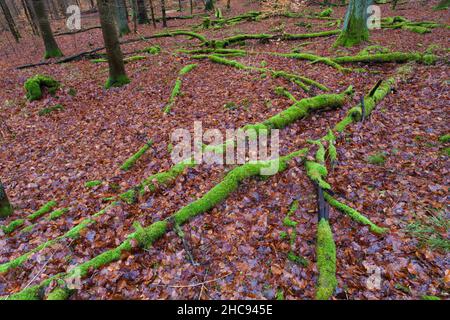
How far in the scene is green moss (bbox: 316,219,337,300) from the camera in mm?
3562

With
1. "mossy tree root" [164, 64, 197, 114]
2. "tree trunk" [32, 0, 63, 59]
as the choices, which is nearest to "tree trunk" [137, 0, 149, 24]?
"tree trunk" [32, 0, 63, 59]

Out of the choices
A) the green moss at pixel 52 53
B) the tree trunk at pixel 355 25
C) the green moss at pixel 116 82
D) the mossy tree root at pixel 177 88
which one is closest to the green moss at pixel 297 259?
the mossy tree root at pixel 177 88

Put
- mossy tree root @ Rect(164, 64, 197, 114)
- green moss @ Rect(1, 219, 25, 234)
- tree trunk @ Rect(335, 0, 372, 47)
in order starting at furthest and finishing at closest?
tree trunk @ Rect(335, 0, 372, 47)
mossy tree root @ Rect(164, 64, 197, 114)
green moss @ Rect(1, 219, 25, 234)

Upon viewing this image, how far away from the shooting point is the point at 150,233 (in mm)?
4492

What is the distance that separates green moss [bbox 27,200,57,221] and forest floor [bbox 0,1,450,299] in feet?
0.55

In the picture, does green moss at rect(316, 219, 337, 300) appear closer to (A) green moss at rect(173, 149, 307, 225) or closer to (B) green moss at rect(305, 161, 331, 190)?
(B) green moss at rect(305, 161, 331, 190)

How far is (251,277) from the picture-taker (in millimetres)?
3898

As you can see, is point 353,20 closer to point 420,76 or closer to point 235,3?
point 420,76

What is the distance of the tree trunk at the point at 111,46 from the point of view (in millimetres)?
9383

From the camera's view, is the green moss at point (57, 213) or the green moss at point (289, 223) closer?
the green moss at point (289, 223)

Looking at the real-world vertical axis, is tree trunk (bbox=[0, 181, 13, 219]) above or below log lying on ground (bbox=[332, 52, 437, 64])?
below

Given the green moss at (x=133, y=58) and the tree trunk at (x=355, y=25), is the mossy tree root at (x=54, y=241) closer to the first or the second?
the green moss at (x=133, y=58)

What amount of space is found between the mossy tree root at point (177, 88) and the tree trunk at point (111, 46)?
2.34m

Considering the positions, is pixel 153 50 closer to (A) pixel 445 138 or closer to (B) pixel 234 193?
A: (B) pixel 234 193
